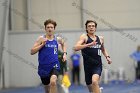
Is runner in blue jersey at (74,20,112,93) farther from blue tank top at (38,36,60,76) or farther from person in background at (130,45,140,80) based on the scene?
person in background at (130,45,140,80)

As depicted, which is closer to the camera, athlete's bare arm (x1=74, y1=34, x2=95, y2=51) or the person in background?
athlete's bare arm (x1=74, y1=34, x2=95, y2=51)

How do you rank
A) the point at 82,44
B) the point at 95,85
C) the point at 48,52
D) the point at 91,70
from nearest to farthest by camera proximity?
1. the point at 95,85
2. the point at 48,52
3. the point at 82,44
4. the point at 91,70

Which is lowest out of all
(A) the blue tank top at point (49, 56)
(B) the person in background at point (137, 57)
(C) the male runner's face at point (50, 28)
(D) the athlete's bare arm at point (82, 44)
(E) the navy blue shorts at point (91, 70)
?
(B) the person in background at point (137, 57)

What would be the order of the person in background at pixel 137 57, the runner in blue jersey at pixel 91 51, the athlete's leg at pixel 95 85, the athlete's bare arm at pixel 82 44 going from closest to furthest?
1. the athlete's leg at pixel 95 85
2. the athlete's bare arm at pixel 82 44
3. the runner in blue jersey at pixel 91 51
4. the person in background at pixel 137 57

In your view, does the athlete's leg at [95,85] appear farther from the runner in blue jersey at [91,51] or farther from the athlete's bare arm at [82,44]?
the athlete's bare arm at [82,44]

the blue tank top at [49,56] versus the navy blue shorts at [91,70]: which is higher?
the blue tank top at [49,56]

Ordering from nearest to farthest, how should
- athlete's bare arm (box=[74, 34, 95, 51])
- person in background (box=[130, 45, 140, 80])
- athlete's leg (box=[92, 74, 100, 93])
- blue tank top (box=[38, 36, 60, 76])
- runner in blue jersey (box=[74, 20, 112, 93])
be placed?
athlete's leg (box=[92, 74, 100, 93]), blue tank top (box=[38, 36, 60, 76]), athlete's bare arm (box=[74, 34, 95, 51]), runner in blue jersey (box=[74, 20, 112, 93]), person in background (box=[130, 45, 140, 80])

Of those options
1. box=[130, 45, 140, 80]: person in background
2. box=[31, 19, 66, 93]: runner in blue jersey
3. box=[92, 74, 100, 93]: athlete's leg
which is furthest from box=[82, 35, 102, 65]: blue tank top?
box=[130, 45, 140, 80]: person in background

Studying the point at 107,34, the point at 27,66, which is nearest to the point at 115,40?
the point at 107,34

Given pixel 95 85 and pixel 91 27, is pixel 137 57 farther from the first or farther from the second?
pixel 95 85

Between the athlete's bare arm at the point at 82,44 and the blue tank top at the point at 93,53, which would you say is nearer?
the athlete's bare arm at the point at 82,44

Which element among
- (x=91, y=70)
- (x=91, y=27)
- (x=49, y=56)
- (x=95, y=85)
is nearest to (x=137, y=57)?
(x=91, y=70)

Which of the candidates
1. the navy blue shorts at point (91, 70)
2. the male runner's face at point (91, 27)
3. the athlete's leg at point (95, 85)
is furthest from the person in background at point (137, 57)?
the athlete's leg at point (95, 85)

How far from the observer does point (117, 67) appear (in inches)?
813
